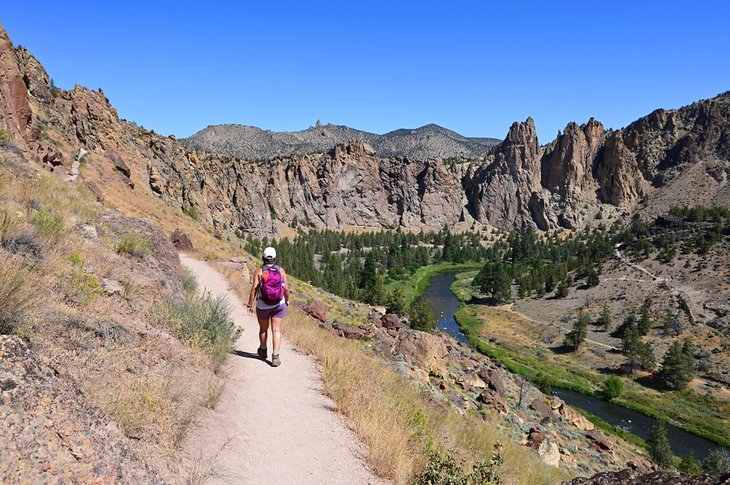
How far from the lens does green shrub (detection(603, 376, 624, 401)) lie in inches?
1913

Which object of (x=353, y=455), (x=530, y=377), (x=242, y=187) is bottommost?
(x=530, y=377)

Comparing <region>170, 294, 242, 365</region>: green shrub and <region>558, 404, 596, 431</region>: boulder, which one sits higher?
Answer: <region>170, 294, 242, 365</region>: green shrub

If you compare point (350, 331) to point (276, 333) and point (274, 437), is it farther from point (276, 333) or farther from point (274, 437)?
point (274, 437)

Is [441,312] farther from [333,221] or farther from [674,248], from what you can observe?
[333,221]

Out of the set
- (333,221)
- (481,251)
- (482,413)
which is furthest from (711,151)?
(482,413)

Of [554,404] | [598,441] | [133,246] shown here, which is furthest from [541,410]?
[133,246]

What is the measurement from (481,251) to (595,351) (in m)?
92.9

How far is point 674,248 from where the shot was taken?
96.3 metres

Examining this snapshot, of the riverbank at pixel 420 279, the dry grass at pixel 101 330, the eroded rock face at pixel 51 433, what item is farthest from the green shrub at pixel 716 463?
the riverbank at pixel 420 279

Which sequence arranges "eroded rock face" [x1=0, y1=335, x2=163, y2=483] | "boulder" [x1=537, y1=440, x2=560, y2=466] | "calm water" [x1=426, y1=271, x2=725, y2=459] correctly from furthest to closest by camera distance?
"calm water" [x1=426, y1=271, x2=725, y2=459], "boulder" [x1=537, y1=440, x2=560, y2=466], "eroded rock face" [x1=0, y1=335, x2=163, y2=483]

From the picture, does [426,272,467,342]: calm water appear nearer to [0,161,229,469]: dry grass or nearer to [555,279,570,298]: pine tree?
[555,279,570,298]: pine tree

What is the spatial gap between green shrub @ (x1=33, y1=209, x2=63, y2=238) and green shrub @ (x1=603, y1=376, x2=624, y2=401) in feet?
183

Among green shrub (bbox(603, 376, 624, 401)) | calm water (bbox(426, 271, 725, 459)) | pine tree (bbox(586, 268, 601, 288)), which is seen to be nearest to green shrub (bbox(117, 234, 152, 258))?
calm water (bbox(426, 271, 725, 459))

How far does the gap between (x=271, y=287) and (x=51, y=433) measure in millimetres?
5849
